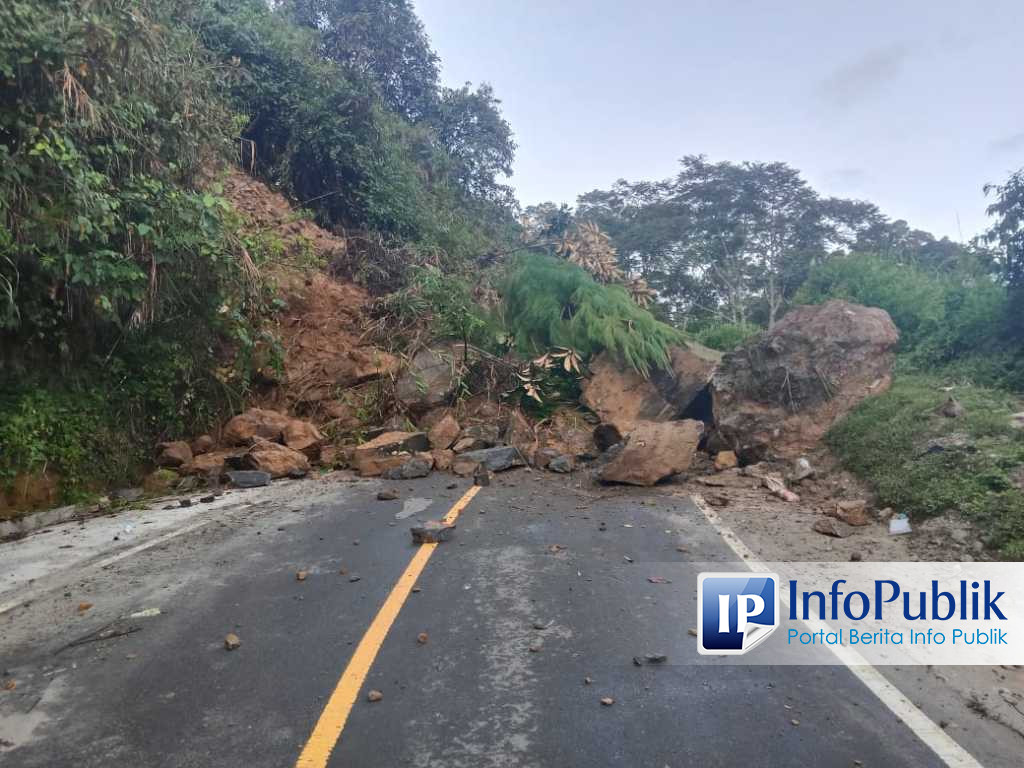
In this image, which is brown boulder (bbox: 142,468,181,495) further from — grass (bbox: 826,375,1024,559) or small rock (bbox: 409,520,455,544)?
grass (bbox: 826,375,1024,559)

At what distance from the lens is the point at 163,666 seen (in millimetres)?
3934

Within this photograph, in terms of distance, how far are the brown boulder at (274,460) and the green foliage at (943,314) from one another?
1079 cm

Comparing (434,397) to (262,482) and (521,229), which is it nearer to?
(262,482)

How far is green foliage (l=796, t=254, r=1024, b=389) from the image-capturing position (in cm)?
1176

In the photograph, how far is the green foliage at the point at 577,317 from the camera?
14.0m

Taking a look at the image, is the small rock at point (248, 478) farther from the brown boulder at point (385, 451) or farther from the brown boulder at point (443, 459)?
the brown boulder at point (443, 459)

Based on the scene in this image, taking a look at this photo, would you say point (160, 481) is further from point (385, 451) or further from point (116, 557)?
point (116, 557)

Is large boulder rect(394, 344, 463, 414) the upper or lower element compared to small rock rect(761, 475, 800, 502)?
upper

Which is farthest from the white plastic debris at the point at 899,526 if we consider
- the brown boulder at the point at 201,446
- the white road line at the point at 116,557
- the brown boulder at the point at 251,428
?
the brown boulder at the point at 201,446

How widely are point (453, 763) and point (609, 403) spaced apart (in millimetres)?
10868

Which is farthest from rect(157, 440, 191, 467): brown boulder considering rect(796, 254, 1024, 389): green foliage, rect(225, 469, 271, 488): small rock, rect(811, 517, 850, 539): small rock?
rect(796, 254, 1024, 389): green foliage

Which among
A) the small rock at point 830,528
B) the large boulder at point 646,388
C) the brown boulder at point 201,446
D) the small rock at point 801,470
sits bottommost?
the small rock at point 830,528

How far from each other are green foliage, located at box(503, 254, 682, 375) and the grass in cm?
426

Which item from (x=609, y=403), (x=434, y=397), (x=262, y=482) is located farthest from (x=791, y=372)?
(x=262, y=482)
